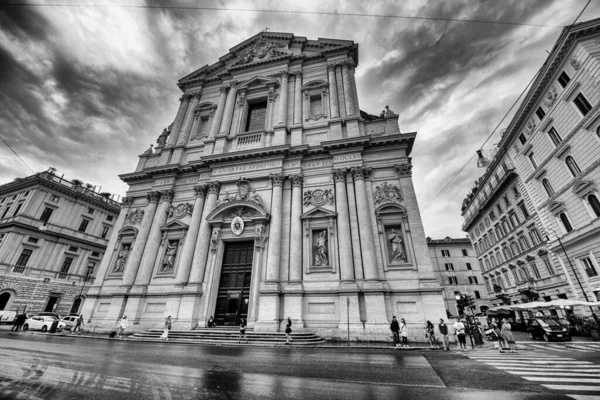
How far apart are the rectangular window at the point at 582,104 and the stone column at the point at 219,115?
2894cm

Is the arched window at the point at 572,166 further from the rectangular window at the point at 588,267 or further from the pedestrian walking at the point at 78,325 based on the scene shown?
the pedestrian walking at the point at 78,325

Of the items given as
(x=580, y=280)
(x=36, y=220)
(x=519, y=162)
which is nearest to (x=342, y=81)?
(x=519, y=162)

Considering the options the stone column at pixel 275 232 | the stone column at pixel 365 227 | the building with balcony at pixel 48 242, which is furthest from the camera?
the building with balcony at pixel 48 242

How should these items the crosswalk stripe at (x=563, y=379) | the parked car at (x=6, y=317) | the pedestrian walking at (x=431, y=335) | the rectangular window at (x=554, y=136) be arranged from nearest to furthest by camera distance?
the crosswalk stripe at (x=563, y=379) < the pedestrian walking at (x=431, y=335) < the rectangular window at (x=554, y=136) < the parked car at (x=6, y=317)

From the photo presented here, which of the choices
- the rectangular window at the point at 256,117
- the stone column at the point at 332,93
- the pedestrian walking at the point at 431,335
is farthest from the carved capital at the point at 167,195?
the pedestrian walking at the point at 431,335

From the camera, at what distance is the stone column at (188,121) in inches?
974

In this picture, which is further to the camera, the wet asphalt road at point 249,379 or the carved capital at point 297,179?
the carved capital at point 297,179

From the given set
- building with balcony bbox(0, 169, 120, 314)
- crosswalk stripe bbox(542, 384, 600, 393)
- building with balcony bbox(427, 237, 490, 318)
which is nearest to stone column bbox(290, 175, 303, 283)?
crosswalk stripe bbox(542, 384, 600, 393)

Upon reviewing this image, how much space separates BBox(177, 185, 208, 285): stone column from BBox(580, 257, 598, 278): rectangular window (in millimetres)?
30030

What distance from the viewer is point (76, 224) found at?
3588cm

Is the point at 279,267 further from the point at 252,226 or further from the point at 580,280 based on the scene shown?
the point at 580,280

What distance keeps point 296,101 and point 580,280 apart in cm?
2790

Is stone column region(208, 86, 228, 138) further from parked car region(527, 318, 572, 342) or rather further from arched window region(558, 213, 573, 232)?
arched window region(558, 213, 573, 232)

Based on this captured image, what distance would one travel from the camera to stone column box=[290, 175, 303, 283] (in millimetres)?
16297
